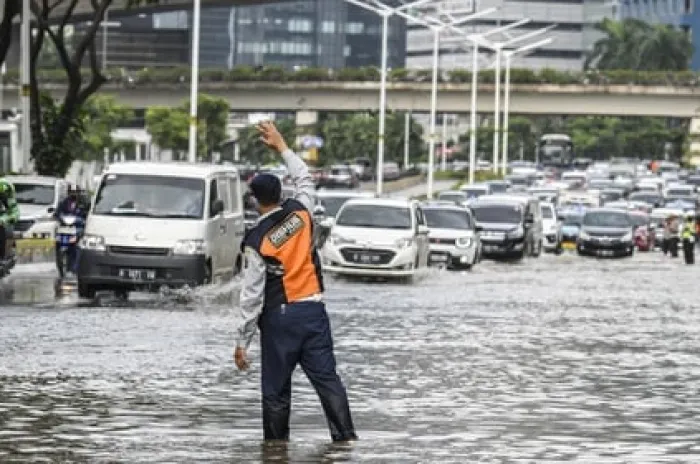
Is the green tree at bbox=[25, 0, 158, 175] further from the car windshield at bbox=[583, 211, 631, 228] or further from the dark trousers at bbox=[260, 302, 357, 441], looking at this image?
the dark trousers at bbox=[260, 302, 357, 441]

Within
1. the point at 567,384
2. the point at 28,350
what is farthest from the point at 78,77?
the point at 567,384

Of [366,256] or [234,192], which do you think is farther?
[366,256]

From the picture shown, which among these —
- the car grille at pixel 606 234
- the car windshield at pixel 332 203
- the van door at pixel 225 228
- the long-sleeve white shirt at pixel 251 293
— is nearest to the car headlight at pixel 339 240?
the van door at pixel 225 228

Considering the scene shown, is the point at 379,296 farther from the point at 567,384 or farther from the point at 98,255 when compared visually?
the point at 567,384

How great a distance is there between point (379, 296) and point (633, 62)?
492 feet

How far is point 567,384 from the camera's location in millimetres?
19500

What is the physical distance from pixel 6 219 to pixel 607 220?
35648 millimetres

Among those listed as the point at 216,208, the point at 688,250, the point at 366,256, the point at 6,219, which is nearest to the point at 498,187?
the point at 688,250

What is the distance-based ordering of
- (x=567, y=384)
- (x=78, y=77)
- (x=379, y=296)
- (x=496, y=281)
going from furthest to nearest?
1. (x=78, y=77)
2. (x=496, y=281)
3. (x=379, y=296)
4. (x=567, y=384)

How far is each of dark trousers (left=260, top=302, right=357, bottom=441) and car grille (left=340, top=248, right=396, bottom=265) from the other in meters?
28.2

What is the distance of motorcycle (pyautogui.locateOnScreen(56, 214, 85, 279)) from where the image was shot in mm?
37375

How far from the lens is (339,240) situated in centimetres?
4262

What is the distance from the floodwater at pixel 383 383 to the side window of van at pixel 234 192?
162cm

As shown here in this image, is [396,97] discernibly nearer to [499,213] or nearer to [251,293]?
[499,213]
